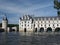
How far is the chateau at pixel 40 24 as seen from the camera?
147225mm

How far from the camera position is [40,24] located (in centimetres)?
15050

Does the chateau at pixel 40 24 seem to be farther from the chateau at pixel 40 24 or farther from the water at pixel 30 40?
the water at pixel 30 40

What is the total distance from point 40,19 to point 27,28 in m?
14.0

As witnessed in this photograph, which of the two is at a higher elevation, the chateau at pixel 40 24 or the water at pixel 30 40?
the chateau at pixel 40 24

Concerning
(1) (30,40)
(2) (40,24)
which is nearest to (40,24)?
(2) (40,24)

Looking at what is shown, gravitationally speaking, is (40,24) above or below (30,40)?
above

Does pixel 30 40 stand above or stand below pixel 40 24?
below

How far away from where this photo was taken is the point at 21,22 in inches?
6166

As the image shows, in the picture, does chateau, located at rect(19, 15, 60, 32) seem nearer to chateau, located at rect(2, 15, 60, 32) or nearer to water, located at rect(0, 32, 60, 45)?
chateau, located at rect(2, 15, 60, 32)

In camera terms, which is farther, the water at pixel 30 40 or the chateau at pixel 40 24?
the chateau at pixel 40 24

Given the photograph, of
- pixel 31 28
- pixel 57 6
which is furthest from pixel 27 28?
pixel 57 6

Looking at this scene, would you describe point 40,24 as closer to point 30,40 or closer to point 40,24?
point 40,24

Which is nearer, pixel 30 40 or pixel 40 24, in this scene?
pixel 30 40

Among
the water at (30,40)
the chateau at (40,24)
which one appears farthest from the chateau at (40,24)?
the water at (30,40)
